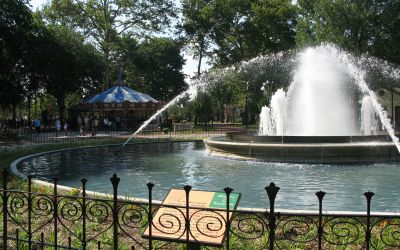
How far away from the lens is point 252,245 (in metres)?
5.83

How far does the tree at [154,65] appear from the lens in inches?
2313

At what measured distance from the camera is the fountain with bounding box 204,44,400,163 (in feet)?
51.4

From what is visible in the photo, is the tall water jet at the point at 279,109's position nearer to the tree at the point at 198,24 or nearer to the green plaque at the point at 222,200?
the green plaque at the point at 222,200

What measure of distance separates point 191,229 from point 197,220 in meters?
0.12

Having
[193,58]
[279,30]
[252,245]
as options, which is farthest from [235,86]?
[252,245]

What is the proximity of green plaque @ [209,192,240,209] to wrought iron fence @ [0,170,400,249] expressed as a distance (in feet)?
0.29

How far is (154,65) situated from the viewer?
59.8 m

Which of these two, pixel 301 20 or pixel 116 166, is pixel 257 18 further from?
pixel 116 166

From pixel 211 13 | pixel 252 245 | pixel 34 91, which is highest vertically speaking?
pixel 211 13

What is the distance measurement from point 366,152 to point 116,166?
913 cm

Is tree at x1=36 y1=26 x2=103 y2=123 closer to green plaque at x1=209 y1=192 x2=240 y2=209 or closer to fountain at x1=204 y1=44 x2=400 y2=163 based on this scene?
fountain at x1=204 y1=44 x2=400 y2=163

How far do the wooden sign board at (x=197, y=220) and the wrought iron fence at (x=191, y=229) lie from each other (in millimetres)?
11

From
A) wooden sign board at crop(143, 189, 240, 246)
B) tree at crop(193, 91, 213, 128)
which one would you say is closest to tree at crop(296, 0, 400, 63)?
tree at crop(193, 91, 213, 128)

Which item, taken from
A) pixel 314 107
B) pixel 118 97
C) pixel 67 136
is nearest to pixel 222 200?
pixel 314 107
